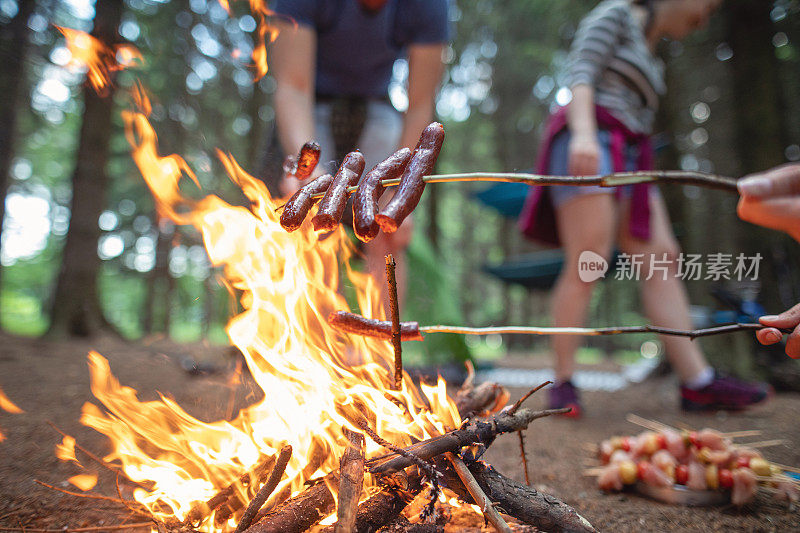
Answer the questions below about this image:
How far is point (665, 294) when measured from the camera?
117 inches

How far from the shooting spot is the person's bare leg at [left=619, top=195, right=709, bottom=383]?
2936 mm

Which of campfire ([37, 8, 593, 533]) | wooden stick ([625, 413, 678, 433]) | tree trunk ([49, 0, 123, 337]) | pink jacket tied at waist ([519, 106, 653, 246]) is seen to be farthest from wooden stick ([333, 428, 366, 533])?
tree trunk ([49, 0, 123, 337])

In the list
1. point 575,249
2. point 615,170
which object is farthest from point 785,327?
point 615,170

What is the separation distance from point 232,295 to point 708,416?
10.3 feet

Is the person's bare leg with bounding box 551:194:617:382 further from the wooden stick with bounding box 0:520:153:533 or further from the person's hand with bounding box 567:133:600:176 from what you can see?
the wooden stick with bounding box 0:520:153:533

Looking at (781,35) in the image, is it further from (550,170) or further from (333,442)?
(333,442)

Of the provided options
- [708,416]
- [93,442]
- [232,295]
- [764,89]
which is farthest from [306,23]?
[764,89]

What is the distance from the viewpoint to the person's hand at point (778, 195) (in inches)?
43.1

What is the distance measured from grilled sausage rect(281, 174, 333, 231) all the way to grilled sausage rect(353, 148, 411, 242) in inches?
4.9

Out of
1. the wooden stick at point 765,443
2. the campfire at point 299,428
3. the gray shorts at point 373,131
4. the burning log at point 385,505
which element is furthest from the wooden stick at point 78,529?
the wooden stick at point 765,443

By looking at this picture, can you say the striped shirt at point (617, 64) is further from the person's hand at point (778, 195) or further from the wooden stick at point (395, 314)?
the wooden stick at point (395, 314)

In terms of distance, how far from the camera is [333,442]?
1.36m

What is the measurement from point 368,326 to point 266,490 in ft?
1.66

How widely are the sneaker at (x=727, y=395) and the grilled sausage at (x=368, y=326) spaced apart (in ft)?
8.69
